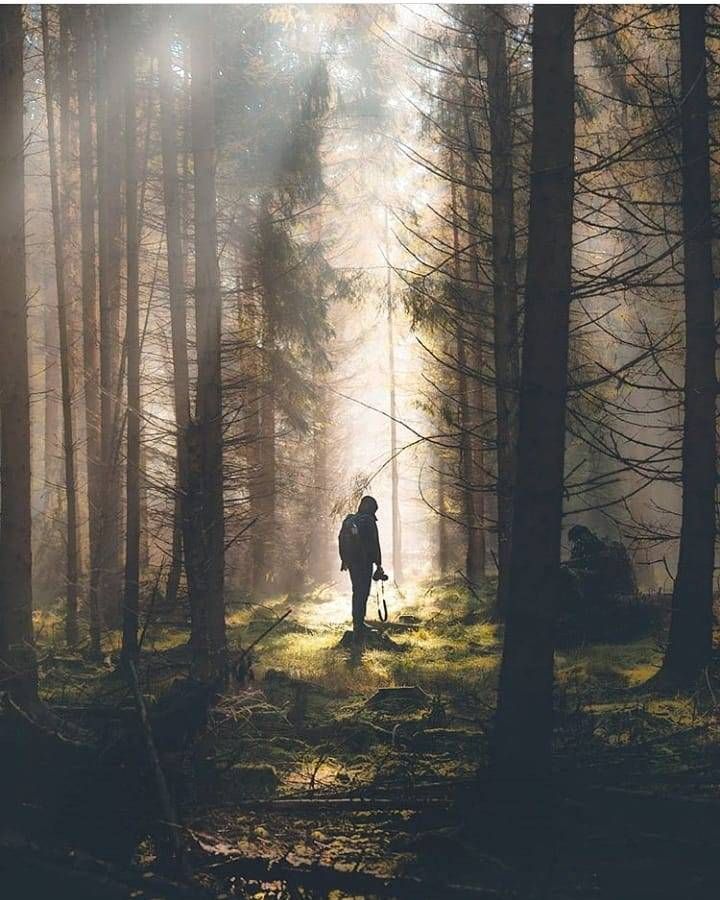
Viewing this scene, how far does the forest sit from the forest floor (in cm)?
3

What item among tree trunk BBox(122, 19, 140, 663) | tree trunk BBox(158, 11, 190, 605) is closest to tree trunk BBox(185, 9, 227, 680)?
tree trunk BBox(158, 11, 190, 605)

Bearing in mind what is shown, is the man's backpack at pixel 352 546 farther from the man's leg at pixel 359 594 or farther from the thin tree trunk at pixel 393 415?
the thin tree trunk at pixel 393 415

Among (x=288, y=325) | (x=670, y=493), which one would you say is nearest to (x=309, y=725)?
(x=288, y=325)

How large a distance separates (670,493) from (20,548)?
4099 centimetres

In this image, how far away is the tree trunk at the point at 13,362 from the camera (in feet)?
30.9

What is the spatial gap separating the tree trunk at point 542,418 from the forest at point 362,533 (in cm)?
2

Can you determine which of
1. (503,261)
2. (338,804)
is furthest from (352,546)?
(338,804)

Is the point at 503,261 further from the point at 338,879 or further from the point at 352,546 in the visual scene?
the point at 338,879

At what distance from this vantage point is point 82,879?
19.7 ft

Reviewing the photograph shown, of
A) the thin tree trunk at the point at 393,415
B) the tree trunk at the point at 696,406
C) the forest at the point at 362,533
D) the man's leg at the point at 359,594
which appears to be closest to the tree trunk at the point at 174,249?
the forest at the point at 362,533

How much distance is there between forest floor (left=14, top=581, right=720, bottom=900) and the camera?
570cm

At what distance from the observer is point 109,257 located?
54.9 ft

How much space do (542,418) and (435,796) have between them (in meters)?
2.64

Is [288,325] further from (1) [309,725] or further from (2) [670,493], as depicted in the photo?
(2) [670,493]
